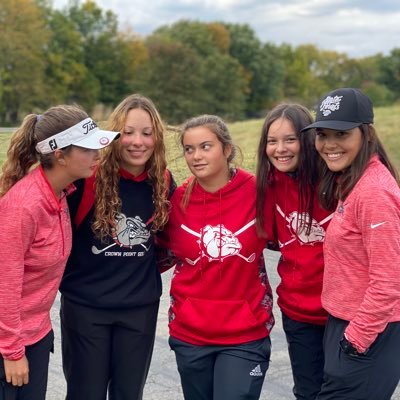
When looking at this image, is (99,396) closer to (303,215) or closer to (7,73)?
(303,215)

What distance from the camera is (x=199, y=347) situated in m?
3.44

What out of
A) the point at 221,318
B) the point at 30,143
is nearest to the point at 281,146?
the point at 221,318

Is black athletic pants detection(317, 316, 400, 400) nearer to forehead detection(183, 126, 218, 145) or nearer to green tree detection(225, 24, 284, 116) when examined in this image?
forehead detection(183, 126, 218, 145)

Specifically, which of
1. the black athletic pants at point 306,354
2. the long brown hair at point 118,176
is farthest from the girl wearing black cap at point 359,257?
the long brown hair at point 118,176

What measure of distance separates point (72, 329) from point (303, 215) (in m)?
1.32

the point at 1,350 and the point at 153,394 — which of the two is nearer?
the point at 1,350

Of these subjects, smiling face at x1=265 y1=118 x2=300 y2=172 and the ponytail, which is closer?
the ponytail

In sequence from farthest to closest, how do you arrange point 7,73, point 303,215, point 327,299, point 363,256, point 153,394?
point 7,73 < point 153,394 < point 303,215 < point 327,299 < point 363,256

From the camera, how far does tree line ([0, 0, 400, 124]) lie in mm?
60188

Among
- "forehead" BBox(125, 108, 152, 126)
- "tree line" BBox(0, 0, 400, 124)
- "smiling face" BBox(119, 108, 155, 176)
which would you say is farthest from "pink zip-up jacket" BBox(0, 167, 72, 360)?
"tree line" BBox(0, 0, 400, 124)

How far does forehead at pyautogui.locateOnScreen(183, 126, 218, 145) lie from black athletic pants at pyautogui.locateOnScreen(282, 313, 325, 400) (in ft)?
3.29

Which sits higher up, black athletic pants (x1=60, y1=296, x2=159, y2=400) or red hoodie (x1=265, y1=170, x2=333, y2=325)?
red hoodie (x1=265, y1=170, x2=333, y2=325)

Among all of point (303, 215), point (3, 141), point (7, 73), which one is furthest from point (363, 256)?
point (7, 73)

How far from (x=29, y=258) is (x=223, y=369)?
114 cm
